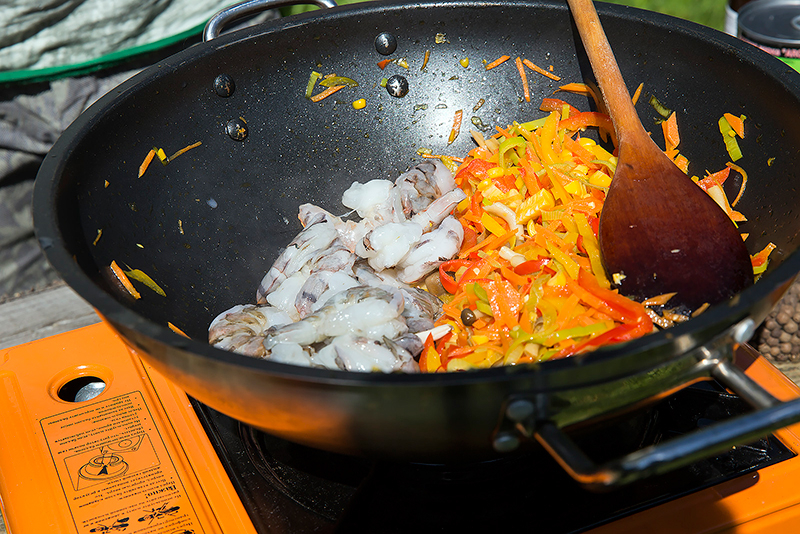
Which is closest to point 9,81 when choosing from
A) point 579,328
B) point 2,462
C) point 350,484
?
point 2,462

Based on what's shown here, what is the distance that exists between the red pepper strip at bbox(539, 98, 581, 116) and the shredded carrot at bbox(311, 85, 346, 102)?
0.55m

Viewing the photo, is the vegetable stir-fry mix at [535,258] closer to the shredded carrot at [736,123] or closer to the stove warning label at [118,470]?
the shredded carrot at [736,123]

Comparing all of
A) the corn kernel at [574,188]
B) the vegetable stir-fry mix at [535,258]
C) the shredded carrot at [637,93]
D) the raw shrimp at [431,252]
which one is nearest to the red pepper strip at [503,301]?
the vegetable stir-fry mix at [535,258]

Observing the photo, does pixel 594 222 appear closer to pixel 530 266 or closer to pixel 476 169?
pixel 530 266

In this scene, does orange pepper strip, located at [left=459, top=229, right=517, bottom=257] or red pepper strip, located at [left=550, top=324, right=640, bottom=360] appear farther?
orange pepper strip, located at [left=459, top=229, right=517, bottom=257]

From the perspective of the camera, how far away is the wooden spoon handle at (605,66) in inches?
57.6

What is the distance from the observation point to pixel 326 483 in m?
1.15

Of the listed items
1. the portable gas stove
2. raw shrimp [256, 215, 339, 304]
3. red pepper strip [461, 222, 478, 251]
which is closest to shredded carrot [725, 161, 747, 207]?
the portable gas stove

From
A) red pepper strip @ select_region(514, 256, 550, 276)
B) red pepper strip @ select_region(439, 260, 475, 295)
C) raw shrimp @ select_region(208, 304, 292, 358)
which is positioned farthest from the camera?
red pepper strip @ select_region(439, 260, 475, 295)

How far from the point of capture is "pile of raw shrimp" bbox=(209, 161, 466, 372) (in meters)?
1.14

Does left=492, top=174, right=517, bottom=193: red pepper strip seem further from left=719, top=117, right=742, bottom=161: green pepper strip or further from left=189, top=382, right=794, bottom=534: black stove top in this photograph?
left=189, top=382, right=794, bottom=534: black stove top

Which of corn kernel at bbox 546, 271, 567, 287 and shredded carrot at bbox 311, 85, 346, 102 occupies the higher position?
shredded carrot at bbox 311, 85, 346, 102

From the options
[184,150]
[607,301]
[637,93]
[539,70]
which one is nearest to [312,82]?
[184,150]

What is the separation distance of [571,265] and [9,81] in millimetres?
2153
